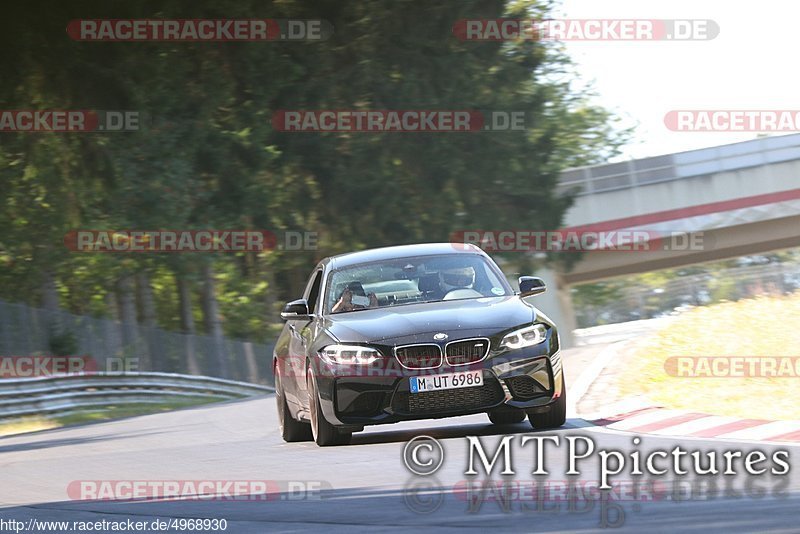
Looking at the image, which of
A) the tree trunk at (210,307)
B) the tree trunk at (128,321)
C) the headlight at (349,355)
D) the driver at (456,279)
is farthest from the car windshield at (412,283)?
the tree trunk at (210,307)

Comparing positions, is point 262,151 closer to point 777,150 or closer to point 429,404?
point 777,150

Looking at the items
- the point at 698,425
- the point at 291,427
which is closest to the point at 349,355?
the point at 291,427

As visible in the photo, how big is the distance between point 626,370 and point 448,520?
1018 cm

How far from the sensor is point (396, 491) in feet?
31.8

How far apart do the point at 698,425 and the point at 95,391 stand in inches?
784

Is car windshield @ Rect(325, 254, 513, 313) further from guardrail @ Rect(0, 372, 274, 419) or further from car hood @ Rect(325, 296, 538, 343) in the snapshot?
guardrail @ Rect(0, 372, 274, 419)

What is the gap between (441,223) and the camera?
166 feet

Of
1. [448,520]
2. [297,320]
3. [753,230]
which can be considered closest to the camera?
[448,520]

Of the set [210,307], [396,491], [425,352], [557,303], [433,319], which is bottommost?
[396,491]

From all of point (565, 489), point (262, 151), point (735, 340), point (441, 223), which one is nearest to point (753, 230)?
point (441, 223)

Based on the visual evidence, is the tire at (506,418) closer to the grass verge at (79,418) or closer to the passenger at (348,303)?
the passenger at (348,303)

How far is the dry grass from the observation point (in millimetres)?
13926

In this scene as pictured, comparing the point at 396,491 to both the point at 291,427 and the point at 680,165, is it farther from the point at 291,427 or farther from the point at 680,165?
the point at 680,165

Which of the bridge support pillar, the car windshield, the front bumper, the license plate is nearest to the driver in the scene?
the car windshield
